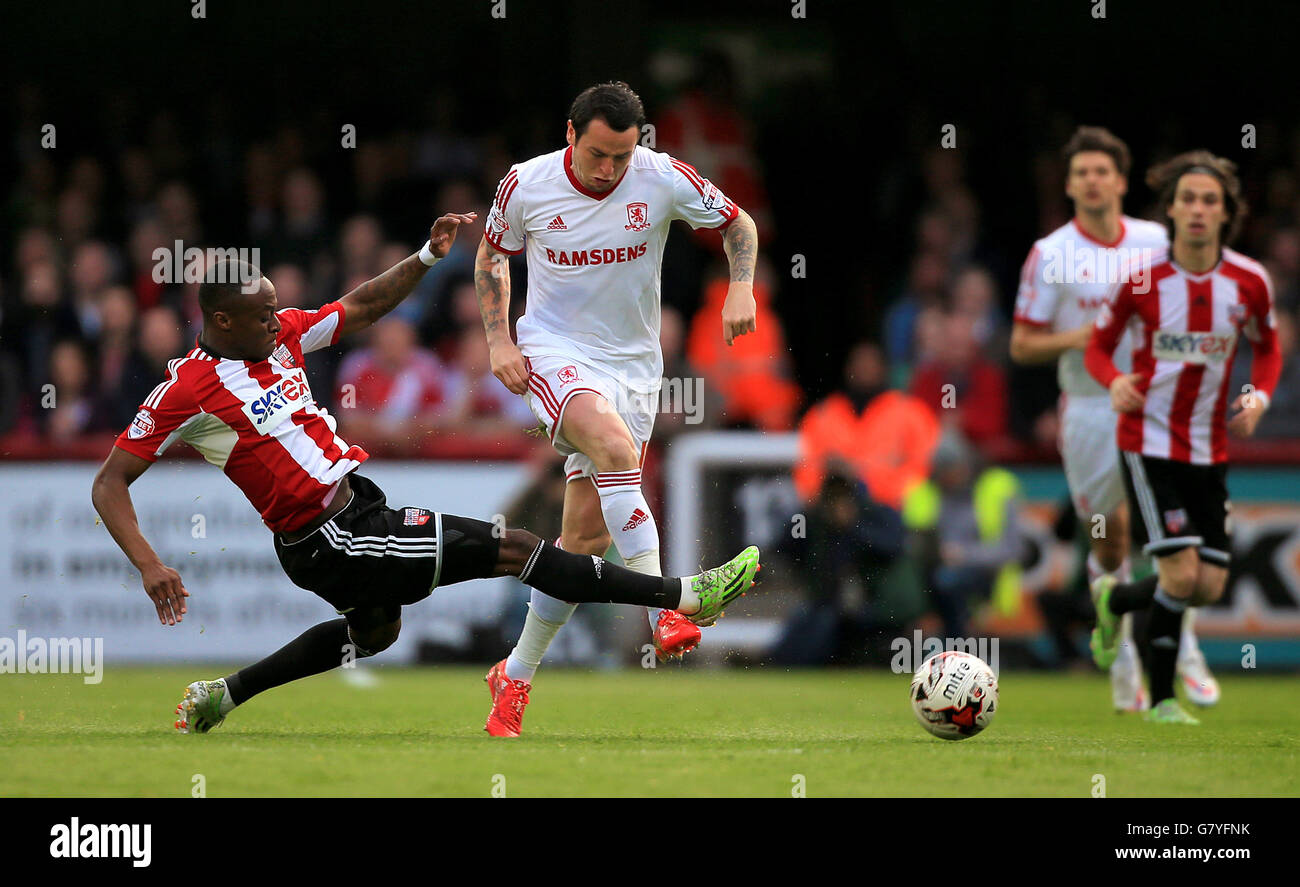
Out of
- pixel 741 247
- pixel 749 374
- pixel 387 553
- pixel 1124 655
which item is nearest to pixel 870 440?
pixel 749 374

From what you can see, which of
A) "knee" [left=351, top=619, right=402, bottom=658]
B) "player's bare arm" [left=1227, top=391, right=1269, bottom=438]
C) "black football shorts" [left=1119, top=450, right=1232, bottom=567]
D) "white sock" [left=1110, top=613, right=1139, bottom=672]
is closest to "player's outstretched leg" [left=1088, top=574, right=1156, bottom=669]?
"white sock" [left=1110, top=613, right=1139, bottom=672]

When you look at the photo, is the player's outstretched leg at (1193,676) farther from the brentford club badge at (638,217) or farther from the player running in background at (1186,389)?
the brentford club badge at (638,217)

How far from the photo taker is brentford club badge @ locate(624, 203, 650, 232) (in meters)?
6.93

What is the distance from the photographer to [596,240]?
22.7 ft

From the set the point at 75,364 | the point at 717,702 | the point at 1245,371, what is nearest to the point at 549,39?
the point at 75,364

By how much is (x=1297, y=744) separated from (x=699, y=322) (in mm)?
6246

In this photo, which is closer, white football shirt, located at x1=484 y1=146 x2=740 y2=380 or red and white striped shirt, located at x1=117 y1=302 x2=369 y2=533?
red and white striped shirt, located at x1=117 y1=302 x2=369 y2=533

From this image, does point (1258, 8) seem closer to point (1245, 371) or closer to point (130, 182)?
point (1245, 371)

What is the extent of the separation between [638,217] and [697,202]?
0.25 metres

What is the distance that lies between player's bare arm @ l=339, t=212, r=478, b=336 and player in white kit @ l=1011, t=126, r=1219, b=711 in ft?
10.9

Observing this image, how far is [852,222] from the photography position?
14586 mm

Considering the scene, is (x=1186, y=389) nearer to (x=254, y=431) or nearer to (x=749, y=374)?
(x=254, y=431)

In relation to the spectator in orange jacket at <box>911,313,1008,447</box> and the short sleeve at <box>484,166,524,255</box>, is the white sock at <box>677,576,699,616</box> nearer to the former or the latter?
the short sleeve at <box>484,166,524,255</box>

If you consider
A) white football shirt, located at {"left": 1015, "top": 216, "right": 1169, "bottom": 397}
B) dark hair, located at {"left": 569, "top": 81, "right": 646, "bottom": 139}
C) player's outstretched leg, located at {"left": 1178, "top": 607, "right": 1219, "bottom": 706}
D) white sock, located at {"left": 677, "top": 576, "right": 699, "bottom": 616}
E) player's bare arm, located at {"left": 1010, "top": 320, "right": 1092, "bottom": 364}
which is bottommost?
player's outstretched leg, located at {"left": 1178, "top": 607, "right": 1219, "bottom": 706}
